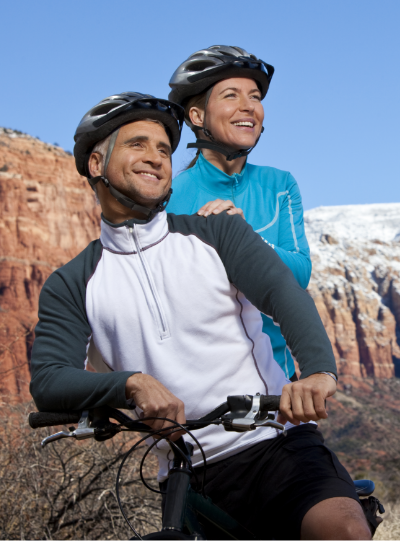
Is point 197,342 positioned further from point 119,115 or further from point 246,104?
point 246,104

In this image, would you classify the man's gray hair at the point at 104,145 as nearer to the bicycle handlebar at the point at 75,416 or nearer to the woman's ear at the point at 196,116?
the woman's ear at the point at 196,116

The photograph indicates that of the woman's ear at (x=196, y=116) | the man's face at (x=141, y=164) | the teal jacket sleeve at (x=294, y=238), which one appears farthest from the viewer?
the woman's ear at (x=196, y=116)

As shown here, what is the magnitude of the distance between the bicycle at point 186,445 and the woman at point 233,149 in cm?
146

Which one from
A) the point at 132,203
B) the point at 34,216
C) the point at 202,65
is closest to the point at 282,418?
the point at 132,203

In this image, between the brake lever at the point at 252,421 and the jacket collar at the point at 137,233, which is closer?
the brake lever at the point at 252,421

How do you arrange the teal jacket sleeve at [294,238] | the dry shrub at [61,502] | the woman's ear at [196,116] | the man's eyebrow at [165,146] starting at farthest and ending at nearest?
the dry shrub at [61,502]
the woman's ear at [196,116]
the teal jacket sleeve at [294,238]
the man's eyebrow at [165,146]

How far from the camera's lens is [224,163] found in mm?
3414

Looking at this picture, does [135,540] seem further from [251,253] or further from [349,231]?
[349,231]

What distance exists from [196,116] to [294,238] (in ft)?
3.34

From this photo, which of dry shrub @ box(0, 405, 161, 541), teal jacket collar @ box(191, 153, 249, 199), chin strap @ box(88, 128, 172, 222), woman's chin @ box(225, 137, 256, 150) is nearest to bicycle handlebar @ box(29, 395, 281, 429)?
chin strap @ box(88, 128, 172, 222)

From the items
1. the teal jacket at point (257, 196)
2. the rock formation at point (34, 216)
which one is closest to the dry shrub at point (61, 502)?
the teal jacket at point (257, 196)

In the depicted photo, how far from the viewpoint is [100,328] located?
230 centimetres

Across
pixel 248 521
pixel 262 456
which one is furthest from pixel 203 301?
pixel 248 521

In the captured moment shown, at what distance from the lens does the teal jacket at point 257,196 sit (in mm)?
3178
